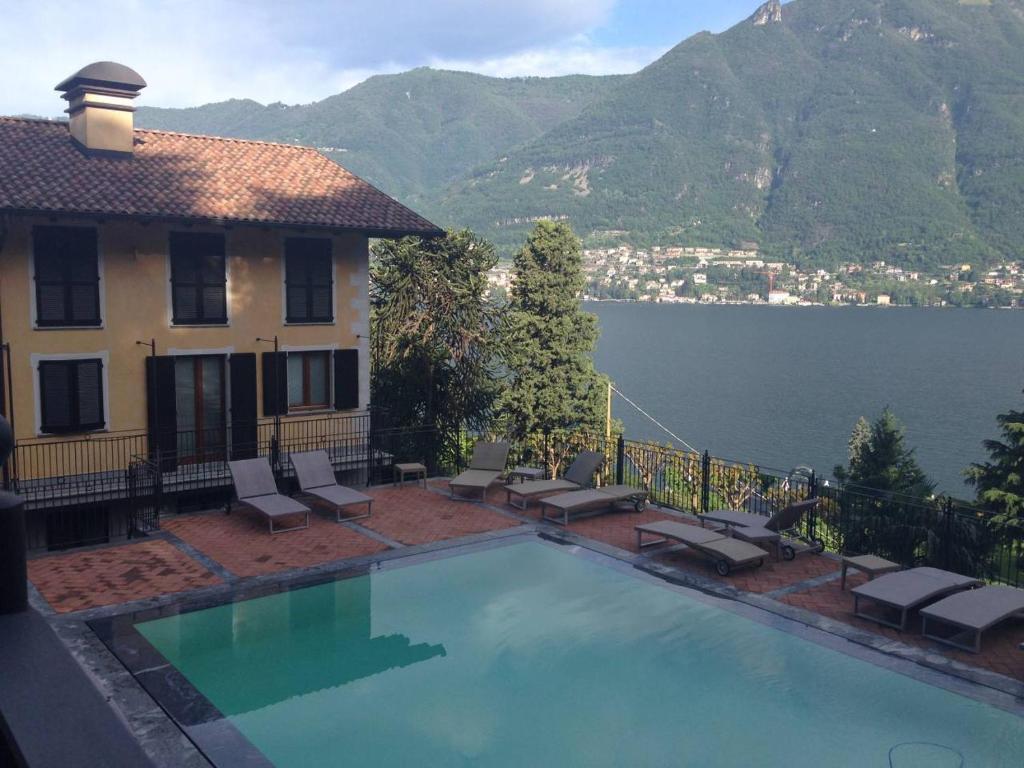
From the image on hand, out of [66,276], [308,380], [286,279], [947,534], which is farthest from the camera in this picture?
[308,380]

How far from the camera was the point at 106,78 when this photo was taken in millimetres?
15797

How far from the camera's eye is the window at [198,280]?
15.2 metres

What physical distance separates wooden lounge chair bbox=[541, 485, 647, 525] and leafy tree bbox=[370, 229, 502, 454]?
7.82 metres

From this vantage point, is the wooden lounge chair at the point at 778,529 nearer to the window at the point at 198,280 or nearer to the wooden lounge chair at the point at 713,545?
the wooden lounge chair at the point at 713,545

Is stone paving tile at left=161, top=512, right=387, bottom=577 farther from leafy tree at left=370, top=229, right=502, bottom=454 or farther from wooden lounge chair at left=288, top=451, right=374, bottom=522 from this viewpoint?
leafy tree at left=370, top=229, right=502, bottom=454

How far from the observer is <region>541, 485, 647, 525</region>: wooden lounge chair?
1310cm

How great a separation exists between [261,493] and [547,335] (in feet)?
72.2

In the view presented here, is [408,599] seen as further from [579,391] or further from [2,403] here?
[579,391]

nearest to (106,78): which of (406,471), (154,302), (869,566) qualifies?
(154,302)

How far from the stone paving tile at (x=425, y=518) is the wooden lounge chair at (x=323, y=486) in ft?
1.12

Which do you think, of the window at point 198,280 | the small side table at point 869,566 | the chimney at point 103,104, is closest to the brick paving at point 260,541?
the window at point 198,280

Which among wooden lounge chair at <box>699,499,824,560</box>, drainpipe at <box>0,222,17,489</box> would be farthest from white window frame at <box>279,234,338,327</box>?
wooden lounge chair at <box>699,499,824,560</box>

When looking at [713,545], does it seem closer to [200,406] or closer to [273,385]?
[273,385]

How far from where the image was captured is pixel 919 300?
165 meters
